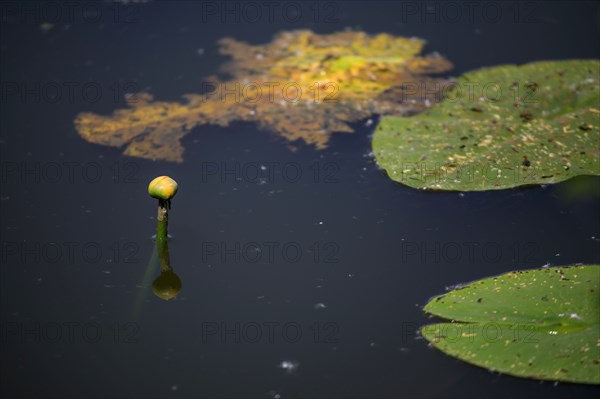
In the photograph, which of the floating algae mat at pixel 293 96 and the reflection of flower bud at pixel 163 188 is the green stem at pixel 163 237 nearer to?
the reflection of flower bud at pixel 163 188

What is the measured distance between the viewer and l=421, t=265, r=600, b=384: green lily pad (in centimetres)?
266

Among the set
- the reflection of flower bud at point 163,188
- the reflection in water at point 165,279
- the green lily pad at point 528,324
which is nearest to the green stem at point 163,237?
the reflection in water at point 165,279

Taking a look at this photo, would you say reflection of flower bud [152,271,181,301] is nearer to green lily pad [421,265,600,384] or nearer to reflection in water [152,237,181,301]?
reflection in water [152,237,181,301]

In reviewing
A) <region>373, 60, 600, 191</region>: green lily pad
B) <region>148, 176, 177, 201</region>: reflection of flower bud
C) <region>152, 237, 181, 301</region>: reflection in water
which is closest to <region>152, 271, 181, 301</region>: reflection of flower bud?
<region>152, 237, 181, 301</region>: reflection in water

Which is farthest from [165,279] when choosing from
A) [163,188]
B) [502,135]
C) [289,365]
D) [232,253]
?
[502,135]

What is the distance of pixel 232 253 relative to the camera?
350 cm

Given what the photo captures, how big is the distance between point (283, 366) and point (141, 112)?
203cm

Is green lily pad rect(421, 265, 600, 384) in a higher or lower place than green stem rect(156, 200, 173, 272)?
lower

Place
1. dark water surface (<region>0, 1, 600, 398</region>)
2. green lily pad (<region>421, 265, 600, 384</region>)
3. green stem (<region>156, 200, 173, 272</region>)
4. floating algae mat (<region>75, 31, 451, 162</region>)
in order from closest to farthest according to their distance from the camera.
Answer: green lily pad (<region>421, 265, 600, 384</region>)
dark water surface (<region>0, 1, 600, 398</region>)
green stem (<region>156, 200, 173, 272</region>)
floating algae mat (<region>75, 31, 451, 162</region>)

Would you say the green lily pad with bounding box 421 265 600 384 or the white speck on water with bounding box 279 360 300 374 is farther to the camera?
the white speck on water with bounding box 279 360 300 374

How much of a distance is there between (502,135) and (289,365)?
68.4 inches

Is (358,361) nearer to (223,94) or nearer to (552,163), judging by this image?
(552,163)

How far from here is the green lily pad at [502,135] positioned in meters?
3.74

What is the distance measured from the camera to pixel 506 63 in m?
4.83
